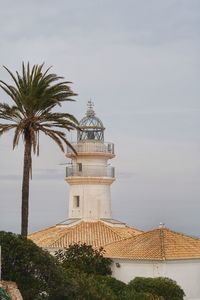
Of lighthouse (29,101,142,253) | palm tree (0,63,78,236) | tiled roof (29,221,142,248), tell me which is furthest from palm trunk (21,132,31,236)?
lighthouse (29,101,142,253)

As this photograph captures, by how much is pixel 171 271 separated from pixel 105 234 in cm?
1012

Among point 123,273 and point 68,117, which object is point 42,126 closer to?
point 68,117

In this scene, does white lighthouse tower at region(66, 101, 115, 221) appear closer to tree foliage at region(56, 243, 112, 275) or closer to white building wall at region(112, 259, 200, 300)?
tree foliage at region(56, 243, 112, 275)

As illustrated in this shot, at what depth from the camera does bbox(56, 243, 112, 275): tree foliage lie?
38.2 meters

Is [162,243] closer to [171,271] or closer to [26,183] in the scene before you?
[171,271]

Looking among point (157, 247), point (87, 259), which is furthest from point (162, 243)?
point (87, 259)

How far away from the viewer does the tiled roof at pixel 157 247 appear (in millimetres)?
38406

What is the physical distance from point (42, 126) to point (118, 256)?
39.1ft

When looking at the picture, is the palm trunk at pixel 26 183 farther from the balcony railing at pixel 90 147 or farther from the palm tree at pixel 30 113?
the balcony railing at pixel 90 147

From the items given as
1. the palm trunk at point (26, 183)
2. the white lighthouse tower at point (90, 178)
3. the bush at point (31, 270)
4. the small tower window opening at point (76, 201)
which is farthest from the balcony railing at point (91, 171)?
the bush at point (31, 270)

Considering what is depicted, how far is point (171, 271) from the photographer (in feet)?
124

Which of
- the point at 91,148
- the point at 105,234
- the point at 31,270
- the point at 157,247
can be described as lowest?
the point at 31,270

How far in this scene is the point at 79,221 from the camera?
50.4m

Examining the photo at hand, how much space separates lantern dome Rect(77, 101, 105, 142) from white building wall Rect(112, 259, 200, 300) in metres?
14.6
